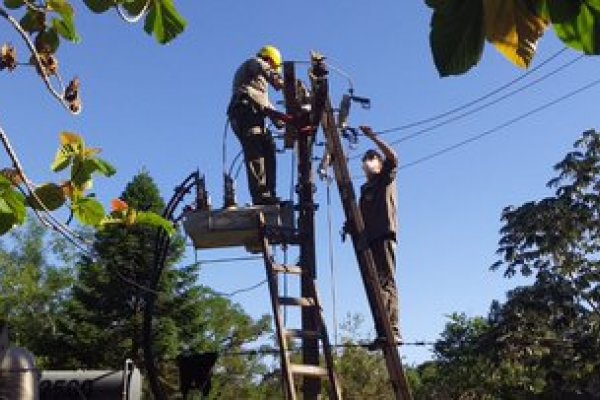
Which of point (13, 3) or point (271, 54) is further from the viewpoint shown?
point (271, 54)

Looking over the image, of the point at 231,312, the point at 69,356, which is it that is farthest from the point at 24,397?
the point at 231,312

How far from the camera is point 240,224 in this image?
7.43 metres

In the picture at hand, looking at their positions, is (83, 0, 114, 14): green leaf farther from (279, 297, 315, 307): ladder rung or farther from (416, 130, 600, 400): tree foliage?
(416, 130, 600, 400): tree foliage

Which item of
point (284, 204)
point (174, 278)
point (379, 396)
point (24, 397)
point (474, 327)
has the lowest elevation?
point (24, 397)

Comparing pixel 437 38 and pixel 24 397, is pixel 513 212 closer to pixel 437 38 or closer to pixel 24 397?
pixel 24 397

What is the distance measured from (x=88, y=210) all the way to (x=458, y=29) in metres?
1.61

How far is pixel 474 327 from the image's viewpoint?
1241 inches

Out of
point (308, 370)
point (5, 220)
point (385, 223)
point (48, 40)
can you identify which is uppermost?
point (385, 223)

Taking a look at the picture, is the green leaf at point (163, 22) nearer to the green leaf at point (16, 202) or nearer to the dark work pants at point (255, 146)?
the green leaf at point (16, 202)

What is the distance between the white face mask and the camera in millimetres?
7246

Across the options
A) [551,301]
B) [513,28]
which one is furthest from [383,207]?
[551,301]

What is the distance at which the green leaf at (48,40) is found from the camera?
8.70 feet

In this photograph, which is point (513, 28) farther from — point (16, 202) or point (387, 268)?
point (387, 268)

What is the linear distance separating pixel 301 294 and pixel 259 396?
2911 cm
